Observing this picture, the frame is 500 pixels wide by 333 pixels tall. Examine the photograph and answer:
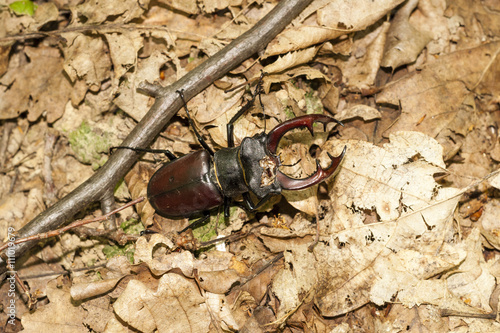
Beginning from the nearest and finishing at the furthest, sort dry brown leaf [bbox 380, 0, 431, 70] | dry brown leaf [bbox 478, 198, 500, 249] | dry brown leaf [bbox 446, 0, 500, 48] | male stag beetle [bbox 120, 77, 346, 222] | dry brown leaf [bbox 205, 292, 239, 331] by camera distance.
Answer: dry brown leaf [bbox 205, 292, 239, 331], male stag beetle [bbox 120, 77, 346, 222], dry brown leaf [bbox 478, 198, 500, 249], dry brown leaf [bbox 380, 0, 431, 70], dry brown leaf [bbox 446, 0, 500, 48]

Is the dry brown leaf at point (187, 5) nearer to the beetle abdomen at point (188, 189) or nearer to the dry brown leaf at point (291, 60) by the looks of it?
the dry brown leaf at point (291, 60)

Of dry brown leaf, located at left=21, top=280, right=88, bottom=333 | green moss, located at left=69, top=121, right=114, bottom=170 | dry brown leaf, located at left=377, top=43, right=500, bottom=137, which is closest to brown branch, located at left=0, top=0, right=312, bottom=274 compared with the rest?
green moss, located at left=69, top=121, right=114, bottom=170

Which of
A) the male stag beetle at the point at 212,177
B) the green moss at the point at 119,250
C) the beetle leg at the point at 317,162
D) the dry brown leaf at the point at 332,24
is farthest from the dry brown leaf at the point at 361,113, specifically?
the green moss at the point at 119,250

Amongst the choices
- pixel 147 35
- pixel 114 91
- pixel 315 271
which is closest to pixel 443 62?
pixel 315 271

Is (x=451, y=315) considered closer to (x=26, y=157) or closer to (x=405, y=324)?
(x=405, y=324)

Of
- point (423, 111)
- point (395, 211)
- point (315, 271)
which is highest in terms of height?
point (423, 111)

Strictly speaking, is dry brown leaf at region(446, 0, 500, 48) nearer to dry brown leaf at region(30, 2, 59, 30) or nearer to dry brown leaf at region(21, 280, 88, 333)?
dry brown leaf at region(30, 2, 59, 30)
